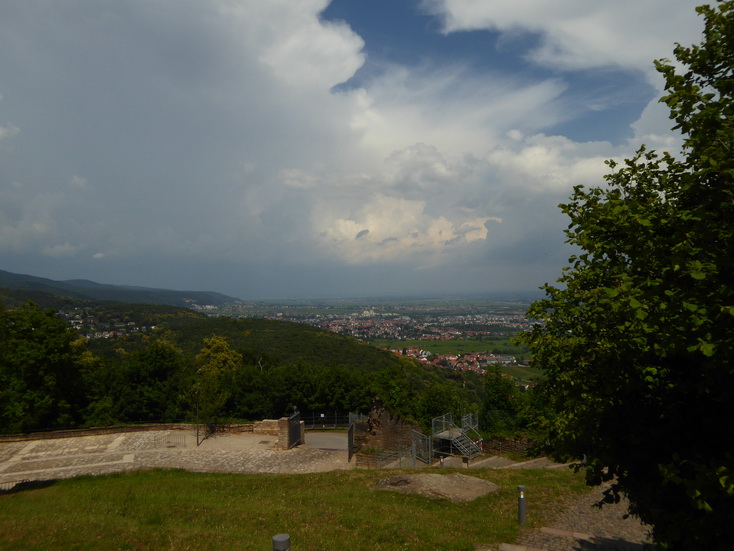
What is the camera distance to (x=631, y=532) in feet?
32.3

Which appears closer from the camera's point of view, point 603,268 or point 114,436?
point 603,268

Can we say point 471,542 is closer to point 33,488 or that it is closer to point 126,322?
point 33,488

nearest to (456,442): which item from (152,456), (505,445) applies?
(505,445)

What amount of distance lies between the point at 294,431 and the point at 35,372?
21102 mm

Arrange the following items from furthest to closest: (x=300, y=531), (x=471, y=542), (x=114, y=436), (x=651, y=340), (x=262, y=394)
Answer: (x=262, y=394)
(x=114, y=436)
(x=300, y=531)
(x=471, y=542)
(x=651, y=340)

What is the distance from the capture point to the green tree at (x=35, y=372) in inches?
1137

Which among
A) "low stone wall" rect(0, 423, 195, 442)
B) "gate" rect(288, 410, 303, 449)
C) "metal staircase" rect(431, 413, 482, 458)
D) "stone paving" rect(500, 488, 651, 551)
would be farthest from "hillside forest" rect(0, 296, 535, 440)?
"stone paving" rect(500, 488, 651, 551)

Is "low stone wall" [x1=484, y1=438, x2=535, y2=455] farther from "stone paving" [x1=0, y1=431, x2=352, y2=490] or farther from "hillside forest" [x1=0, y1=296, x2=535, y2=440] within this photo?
"stone paving" [x1=0, y1=431, x2=352, y2=490]

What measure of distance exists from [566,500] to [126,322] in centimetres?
16356

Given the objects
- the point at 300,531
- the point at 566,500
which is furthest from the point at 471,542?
the point at 566,500

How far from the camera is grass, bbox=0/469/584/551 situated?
342 inches

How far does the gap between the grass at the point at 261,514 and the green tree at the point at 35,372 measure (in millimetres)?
17062

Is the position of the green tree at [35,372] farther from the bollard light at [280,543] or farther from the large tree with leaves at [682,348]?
the large tree with leaves at [682,348]

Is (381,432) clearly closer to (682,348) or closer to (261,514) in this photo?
(261,514)
